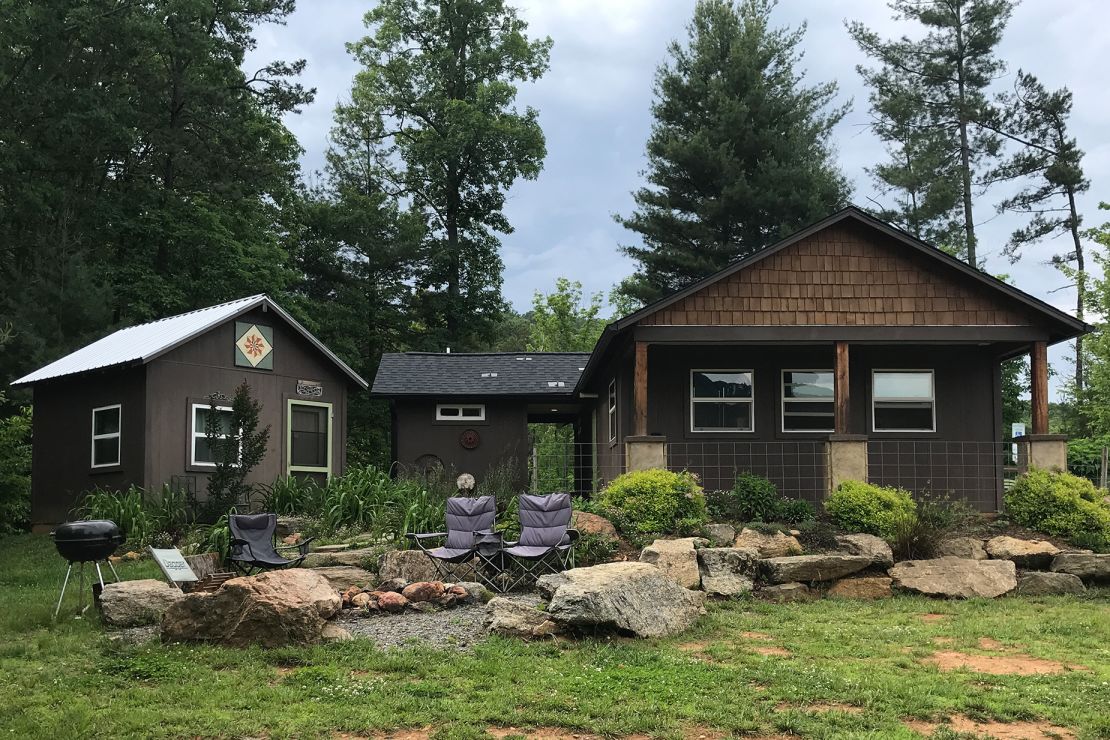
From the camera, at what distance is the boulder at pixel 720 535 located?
38.4 ft

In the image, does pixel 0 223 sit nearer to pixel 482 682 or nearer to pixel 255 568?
pixel 255 568

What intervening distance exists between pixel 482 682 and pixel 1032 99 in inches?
1126

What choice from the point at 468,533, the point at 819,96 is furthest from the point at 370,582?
the point at 819,96

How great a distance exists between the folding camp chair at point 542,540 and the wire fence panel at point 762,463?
13.7ft

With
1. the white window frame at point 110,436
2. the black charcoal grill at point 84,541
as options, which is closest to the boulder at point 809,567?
the black charcoal grill at point 84,541

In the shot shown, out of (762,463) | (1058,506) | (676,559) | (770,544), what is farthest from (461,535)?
(1058,506)

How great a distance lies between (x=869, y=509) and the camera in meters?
12.3

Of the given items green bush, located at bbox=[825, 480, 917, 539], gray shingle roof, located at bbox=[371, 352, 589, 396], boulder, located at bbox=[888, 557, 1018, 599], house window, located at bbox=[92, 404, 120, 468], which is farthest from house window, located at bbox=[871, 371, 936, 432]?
house window, located at bbox=[92, 404, 120, 468]

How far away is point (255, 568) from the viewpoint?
36.2ft

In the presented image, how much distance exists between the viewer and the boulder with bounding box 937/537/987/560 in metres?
11.8

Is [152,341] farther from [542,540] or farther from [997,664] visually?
[997,664]

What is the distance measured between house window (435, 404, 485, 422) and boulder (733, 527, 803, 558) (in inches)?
347

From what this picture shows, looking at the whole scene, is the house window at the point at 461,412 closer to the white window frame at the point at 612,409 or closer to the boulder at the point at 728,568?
the white window frame at the point at 612,409

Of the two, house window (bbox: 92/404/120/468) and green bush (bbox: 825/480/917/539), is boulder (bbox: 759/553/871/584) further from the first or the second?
house window (bbox: 92/404/120/468)
